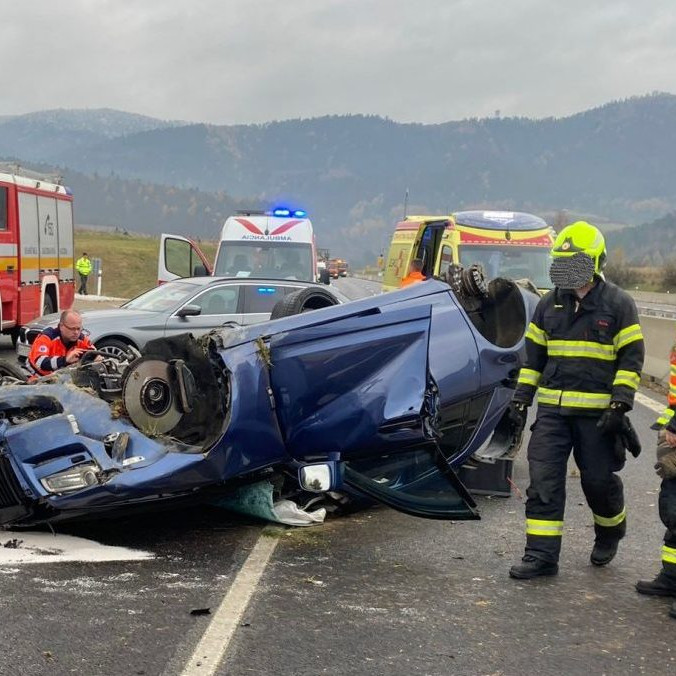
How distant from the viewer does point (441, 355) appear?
5312 mm

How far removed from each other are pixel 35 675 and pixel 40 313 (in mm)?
12337

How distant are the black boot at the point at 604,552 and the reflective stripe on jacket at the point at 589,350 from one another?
2.37 feet

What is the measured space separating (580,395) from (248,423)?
165cm

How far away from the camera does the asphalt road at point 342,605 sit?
11.4ft

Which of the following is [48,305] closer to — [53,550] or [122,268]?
[53,550]

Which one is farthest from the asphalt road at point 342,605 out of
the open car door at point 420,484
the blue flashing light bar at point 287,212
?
the blue flashing light bar at point 287,212

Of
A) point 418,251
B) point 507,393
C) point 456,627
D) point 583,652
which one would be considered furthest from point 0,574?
point 418,251

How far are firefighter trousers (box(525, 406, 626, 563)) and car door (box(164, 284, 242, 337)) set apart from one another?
647 cm

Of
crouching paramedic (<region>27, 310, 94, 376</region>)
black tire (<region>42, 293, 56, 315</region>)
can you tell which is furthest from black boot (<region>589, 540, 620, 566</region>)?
black tire (<region>42, 293, 56, 315</region>)

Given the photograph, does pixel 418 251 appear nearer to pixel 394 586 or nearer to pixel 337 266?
pixel 394 586

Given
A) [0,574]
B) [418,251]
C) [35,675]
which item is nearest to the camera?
[35,675]

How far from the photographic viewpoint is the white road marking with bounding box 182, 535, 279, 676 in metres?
3.36

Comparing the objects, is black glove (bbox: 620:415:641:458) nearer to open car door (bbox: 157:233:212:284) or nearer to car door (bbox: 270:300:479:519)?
car door (bbox: 270:300:479:519)

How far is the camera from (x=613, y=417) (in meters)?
4.43
